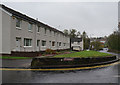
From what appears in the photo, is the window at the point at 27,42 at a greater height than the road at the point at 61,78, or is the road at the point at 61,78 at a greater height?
the window at the point at 27,42

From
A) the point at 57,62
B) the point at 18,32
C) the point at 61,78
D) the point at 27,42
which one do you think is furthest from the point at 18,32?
the point at 61,78

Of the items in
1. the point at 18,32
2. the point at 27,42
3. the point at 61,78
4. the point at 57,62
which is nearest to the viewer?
the point at 61,78

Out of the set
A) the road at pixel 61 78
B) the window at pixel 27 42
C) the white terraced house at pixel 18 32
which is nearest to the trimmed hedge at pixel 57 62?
the road at pixel 61 78

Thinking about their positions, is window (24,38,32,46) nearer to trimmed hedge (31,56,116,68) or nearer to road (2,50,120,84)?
trimmed hedge (31,56,116,68)

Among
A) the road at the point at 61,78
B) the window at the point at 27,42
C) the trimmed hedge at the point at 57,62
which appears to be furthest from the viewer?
the window at the point at 27,42

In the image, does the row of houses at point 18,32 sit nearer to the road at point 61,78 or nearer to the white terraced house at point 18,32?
the white terraced house at point 18,32

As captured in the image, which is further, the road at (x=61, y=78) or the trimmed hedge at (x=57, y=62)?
the trimmed hedge at (x=57, y=62)

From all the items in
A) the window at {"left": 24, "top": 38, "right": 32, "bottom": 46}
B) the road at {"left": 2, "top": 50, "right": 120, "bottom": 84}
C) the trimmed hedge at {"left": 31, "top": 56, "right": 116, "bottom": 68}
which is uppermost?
the window at {"left": 24, "top": 38, "right": 32, "bottom": 46}

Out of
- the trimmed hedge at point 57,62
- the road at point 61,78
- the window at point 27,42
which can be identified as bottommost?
the road at point 61,78

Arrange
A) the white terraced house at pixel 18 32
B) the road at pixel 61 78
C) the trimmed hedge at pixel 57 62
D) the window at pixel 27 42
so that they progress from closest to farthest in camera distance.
A: the road at pixel 61 78, the trimmed hedge at pixel 57 62, the white terraced house at pixel 18 32, the window at pixel 27 42

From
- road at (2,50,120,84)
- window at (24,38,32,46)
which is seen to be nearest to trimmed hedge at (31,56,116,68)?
road at (2,50,120,84)

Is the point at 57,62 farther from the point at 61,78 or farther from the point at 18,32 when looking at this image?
the point at 18,32

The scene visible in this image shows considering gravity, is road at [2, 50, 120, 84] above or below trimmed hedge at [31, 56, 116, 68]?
below

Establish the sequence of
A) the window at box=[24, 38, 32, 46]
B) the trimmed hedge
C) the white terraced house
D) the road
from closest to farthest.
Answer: the road → the trimmed hedge → the white terraced house → the window at box=[24, 38, 32, 46]
